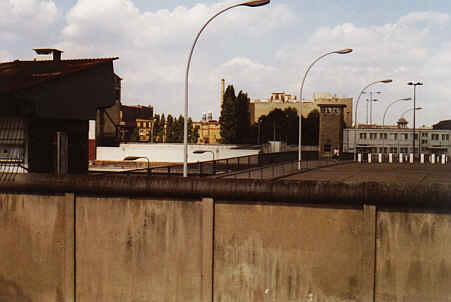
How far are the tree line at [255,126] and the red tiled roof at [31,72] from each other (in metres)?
68.6

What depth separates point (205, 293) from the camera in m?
8.20

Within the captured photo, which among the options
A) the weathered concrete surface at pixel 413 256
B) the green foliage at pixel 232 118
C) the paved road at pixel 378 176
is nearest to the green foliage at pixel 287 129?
the green foliage at pixel 232 118

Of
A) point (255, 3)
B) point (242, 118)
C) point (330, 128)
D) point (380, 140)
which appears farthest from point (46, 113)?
point (242, 118)

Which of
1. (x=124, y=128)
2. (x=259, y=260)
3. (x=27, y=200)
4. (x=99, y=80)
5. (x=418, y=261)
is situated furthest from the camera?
(x=124, y=128)

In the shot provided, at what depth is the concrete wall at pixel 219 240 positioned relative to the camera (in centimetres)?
741

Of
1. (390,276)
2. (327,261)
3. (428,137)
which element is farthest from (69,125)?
(428,137)

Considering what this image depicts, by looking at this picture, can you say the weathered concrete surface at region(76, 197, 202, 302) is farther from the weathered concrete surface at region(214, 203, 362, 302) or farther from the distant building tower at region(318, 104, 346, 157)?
the distant building tower at region(318, 104, 346, 157)

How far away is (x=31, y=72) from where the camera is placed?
533 inches

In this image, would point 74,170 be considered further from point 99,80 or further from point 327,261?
point 327,261

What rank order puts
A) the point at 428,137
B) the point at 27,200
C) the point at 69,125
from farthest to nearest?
1. the point at 428,137
2. the point at 69,125
3. the point at 27,200

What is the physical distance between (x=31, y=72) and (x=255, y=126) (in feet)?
322

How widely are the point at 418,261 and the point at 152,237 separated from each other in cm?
511

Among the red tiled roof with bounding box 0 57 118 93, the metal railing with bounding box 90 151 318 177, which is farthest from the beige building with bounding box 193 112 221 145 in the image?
the red tiled roof with bounding box 0 57 118 93

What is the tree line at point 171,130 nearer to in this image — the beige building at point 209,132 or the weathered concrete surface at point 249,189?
the beige building at point 209,132
